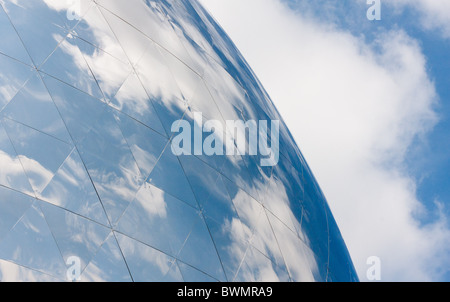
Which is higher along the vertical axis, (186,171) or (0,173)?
(186,171)

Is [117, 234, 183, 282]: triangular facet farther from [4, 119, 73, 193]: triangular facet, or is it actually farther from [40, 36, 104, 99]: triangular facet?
[40, 36, 104, 99]: triangular facet

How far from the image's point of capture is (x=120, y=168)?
11961 mm

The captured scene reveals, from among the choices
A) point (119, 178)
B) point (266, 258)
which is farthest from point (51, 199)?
point (266, 258)

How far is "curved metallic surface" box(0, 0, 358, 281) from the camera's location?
10289 mm

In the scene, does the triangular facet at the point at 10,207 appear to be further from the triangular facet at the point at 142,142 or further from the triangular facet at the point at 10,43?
the triangular facet at the point at 10,43

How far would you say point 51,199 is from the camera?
1041 centimetres

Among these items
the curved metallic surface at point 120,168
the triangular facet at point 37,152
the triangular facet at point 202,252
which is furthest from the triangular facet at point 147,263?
the triangular facet at point 37,152

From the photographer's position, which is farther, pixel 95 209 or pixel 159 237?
pixel 159 237

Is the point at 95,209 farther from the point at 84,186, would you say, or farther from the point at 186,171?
the point at 186,171

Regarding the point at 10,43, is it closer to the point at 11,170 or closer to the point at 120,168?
the point at 11,170

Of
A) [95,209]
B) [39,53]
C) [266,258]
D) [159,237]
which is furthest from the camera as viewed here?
[266,258]

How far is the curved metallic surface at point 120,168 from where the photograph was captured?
1029cm

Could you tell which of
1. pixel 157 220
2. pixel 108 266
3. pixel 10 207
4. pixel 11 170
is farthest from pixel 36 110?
pixel 108 266

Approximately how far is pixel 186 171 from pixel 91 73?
4010mm
